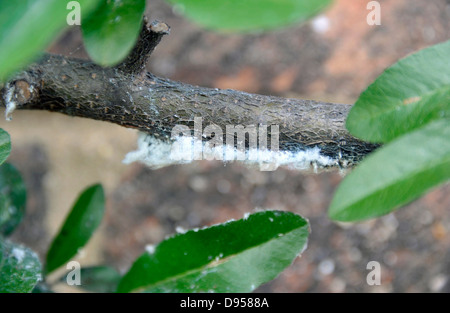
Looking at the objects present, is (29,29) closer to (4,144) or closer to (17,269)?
(4,144)

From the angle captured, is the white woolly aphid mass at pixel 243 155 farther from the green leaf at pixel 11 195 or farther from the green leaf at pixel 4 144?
the green leaf at pixel 11 195

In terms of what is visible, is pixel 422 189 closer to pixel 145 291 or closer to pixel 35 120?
pixel 145 291

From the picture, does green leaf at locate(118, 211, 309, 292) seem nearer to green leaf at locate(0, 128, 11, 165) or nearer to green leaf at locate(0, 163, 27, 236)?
green leaf at locate(0, 128, 11, 165)

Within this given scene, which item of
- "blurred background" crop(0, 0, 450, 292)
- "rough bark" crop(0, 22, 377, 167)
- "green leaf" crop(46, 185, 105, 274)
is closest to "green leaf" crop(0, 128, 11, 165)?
"rough bark" crop(0, 22, 377, 167)

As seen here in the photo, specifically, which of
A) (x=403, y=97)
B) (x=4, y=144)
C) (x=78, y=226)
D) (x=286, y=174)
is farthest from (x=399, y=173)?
(x=286, y=174)

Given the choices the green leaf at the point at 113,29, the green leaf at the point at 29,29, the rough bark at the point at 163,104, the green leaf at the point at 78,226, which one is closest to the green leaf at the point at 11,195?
the green leaf at the point at 78,226

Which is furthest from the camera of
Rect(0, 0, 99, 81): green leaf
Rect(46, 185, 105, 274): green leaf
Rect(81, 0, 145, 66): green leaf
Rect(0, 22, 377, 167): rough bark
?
Rect(46, 185, 105, 274): green leaf
